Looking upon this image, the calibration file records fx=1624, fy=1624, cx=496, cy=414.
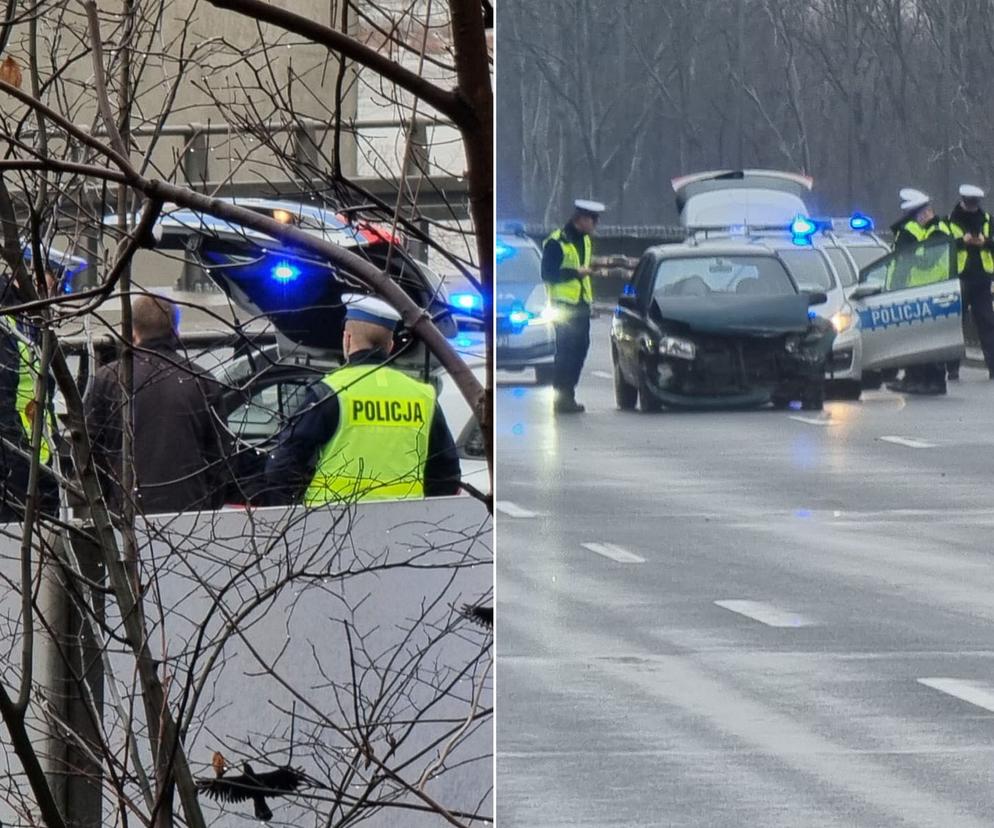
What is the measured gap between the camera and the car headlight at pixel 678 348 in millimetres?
2449

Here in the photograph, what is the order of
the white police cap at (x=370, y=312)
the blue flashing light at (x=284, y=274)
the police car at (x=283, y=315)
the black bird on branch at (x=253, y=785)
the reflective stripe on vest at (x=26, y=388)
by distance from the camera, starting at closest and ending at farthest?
the black bird on branch at (x=253, y=785)
the reflective stripe on vest at (x=26, y=388)
the police car at (x=283, y=315)
the white police cap at (x=370, y=312)
the blue flashing light at (x=284, y=274)

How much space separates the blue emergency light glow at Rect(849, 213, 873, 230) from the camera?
93.7 inches

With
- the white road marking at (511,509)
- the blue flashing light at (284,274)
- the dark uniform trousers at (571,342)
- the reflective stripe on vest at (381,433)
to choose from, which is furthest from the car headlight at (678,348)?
the blue flashing light at (284,274)

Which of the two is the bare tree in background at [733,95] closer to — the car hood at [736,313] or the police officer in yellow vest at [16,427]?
the car hood at [736,313]

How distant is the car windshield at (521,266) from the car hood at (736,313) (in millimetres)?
185

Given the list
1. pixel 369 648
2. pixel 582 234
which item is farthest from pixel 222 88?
pixel 582 234

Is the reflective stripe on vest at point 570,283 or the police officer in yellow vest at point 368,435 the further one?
the police officer in yellow vest at point 368,435

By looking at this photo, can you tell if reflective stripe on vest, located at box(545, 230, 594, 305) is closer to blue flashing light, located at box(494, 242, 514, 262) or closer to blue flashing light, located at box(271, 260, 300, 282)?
blue flashing light, located at box(494, 242, 514, 262)

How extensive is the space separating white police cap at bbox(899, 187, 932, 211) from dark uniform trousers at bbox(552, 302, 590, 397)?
492 mm

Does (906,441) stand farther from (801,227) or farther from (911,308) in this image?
(801,227)

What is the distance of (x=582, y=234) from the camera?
244 centimetres

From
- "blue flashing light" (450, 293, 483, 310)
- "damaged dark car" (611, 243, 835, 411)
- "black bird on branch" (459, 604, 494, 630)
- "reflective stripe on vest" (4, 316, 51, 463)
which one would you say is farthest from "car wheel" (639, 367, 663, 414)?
"blue flashing light" (450, 293, 483, 310)

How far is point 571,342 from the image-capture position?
2.45 meters

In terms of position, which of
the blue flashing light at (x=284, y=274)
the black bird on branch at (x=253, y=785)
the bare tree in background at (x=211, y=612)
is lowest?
the black bird on branch at (x=253, y=785)
